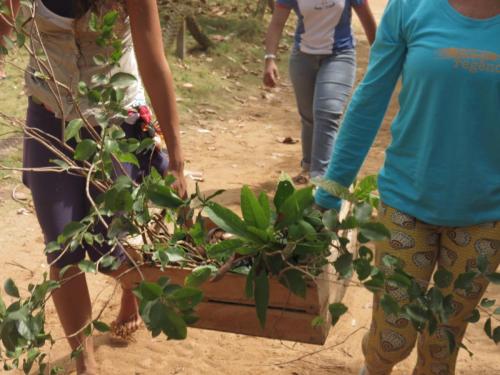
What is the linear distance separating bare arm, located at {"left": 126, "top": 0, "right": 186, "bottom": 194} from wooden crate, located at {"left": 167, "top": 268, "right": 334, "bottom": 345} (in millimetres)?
456

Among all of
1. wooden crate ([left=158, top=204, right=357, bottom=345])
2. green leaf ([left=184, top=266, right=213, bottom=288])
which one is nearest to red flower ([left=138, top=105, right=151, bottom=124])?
wooden crate ([left=158, top=204, right=357, bottom=345])

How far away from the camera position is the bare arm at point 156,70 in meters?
2.78

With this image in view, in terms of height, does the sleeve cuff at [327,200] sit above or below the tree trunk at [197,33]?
above

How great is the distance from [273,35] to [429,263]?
10.4ft

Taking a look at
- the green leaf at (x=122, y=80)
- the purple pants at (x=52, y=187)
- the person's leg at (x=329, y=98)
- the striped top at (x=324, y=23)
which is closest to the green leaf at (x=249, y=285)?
the green leaf at (x=122, y=80)

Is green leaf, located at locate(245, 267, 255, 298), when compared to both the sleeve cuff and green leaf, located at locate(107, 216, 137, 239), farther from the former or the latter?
the sleeve cuff

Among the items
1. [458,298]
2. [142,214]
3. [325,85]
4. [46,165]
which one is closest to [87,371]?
[46,165]

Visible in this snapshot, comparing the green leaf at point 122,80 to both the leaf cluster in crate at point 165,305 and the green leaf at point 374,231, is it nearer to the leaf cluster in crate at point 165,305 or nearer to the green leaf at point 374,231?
the leaf cluster in crate at point 165,305

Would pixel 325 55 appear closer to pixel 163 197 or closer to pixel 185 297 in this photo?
pixel 163 197

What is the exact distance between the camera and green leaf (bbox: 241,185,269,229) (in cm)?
218

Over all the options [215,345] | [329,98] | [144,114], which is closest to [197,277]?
[144,114]

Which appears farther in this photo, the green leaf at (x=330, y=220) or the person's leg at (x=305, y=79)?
the person's leg at (x=305, y=79)

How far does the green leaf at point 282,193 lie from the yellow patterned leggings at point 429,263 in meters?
0.57

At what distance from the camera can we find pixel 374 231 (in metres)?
1.84
